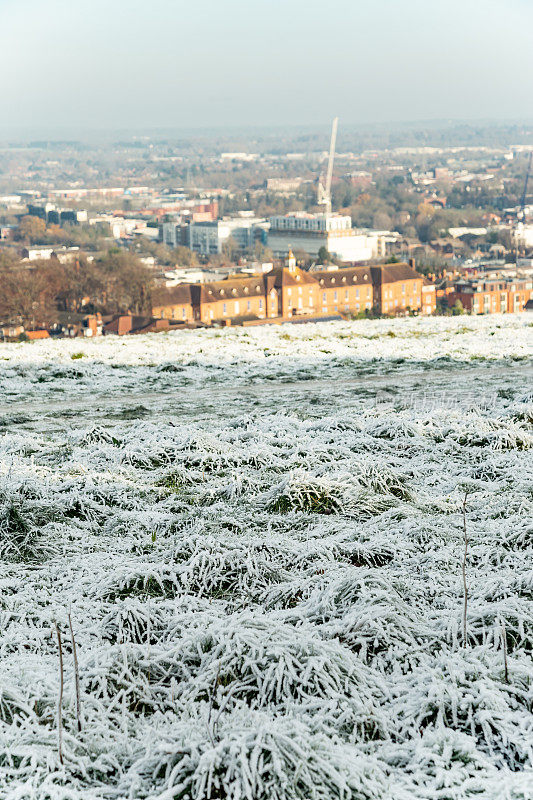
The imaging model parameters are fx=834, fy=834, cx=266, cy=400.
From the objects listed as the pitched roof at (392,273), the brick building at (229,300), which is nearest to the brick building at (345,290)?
the pitched roof at (392,273)

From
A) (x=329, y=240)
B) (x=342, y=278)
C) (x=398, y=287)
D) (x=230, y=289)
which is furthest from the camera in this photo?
(x=329, y=240)

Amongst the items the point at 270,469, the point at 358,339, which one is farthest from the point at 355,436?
the point at 358,339

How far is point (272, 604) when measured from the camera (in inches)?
154

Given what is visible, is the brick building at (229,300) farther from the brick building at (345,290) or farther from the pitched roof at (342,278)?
the pitched roof at (342,278)

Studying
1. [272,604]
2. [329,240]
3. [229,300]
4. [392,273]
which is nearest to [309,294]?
[392,273]

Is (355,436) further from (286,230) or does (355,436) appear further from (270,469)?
(286,230)

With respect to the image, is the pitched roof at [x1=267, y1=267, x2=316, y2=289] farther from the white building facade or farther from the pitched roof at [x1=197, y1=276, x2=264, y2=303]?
the white building facade

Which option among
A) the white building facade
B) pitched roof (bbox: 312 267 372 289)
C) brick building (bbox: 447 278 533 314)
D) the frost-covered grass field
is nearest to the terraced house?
pitched roof (bbox: 312 267 372 289)

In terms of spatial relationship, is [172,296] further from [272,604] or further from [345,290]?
[272,604]

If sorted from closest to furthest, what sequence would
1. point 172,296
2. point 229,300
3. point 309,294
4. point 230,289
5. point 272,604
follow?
1. point 272,604
2. point 172,296
3. point 229,300
4. point 230,289
5. point 309,294

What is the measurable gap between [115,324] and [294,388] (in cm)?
2962

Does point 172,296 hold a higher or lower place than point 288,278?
higher

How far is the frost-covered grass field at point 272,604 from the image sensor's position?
2.71 metres

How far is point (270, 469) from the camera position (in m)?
6.06
